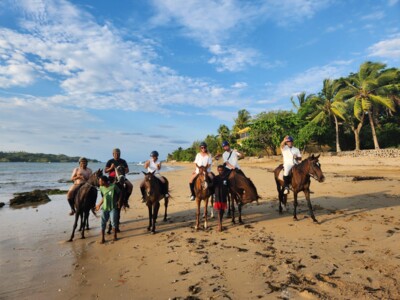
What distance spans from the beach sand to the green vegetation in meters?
29.7

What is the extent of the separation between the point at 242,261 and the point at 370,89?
37.2 m

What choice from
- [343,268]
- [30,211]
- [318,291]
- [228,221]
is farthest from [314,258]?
[30,211]

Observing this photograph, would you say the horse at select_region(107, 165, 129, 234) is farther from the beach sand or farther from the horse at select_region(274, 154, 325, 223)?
the horse at select_region(274, 154, 325, 223)

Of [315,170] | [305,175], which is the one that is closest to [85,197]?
[305,175]

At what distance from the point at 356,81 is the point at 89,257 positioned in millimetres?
40062

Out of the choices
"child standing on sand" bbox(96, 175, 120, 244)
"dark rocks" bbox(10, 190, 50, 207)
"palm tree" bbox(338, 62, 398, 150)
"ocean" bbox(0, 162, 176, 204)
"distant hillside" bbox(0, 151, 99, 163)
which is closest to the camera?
"child standing on sand" bbox(96, 175, 120, 244)

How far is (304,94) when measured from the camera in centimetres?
5256

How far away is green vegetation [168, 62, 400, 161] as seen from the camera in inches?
1328

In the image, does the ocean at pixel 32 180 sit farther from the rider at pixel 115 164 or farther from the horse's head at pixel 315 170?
the horse's head at pixel 315 170

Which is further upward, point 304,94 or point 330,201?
point 304,94

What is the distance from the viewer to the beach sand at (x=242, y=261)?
4.01m

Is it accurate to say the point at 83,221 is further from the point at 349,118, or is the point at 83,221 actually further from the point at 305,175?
the point at 349,118

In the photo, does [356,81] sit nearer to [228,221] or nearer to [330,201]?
[330,201]

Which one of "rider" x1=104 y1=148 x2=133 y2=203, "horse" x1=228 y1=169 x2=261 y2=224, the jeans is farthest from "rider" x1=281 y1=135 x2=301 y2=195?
the jeans
